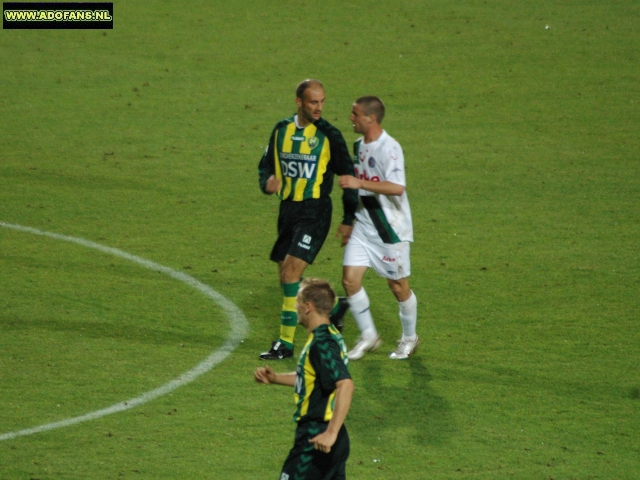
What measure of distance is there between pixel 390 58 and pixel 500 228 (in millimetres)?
8130

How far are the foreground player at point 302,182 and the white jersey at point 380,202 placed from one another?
139 mm

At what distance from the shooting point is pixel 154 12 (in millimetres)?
22453

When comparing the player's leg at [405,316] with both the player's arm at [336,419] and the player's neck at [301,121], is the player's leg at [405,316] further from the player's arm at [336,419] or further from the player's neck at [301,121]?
the player's arm at [336,419]

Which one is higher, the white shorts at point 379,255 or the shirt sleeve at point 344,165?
the shirt sleeve at point 344,165

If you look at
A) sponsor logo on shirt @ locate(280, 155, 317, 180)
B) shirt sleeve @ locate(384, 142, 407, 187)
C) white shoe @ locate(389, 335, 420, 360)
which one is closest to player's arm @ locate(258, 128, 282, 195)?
sponsor logo on shirt @ locate(280, 155, 317, 180)

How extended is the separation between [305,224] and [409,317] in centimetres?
117

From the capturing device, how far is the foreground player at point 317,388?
208 inches

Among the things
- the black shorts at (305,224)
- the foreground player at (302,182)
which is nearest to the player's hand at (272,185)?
the foreground player at (302,182)

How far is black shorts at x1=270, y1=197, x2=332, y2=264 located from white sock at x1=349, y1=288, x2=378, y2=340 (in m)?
0.48

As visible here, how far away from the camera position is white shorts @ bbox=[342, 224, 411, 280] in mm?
8469

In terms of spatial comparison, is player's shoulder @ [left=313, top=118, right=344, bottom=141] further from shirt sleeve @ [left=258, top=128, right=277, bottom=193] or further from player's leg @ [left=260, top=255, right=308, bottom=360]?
player's leg @ [left=260, top=255, right=308, bottom=360]

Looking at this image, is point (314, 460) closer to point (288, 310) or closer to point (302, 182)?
point (288, 310)

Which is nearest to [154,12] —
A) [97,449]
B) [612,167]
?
[612,167]

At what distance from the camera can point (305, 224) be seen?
8.58m
